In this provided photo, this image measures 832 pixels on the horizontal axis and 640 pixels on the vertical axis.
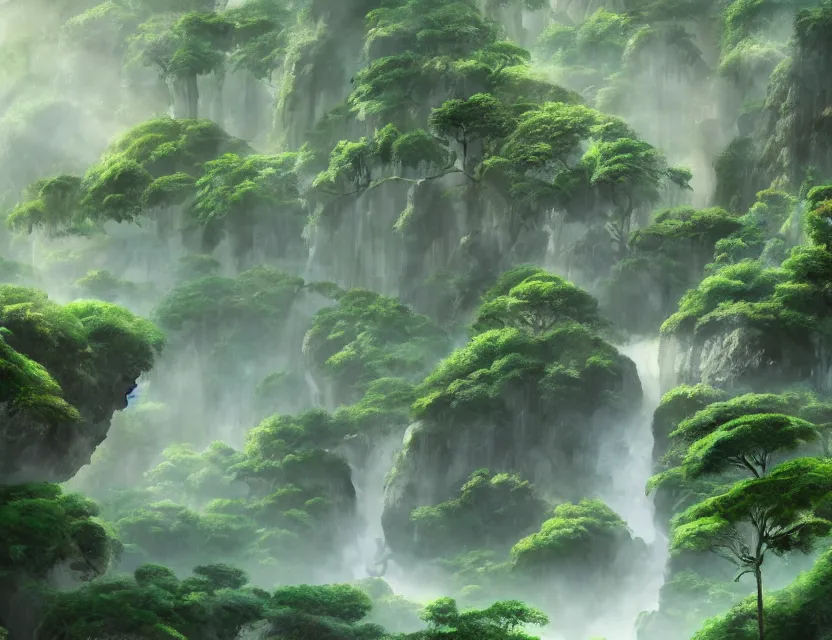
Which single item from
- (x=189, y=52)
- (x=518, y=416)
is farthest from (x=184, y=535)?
(x=189, y=52)

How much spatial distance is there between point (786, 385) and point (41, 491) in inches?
916

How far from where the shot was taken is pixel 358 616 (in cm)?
2983

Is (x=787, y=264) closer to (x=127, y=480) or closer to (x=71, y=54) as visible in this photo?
(x=127, y=480)

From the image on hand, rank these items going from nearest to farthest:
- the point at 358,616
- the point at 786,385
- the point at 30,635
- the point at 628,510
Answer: the point at 30,635, the point at 358,616, the point at 786,385, the point at 628,510

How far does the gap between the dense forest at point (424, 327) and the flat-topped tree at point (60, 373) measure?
98 millimetres

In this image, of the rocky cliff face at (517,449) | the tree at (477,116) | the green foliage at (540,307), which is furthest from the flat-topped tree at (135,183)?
the rocky cliff face at (517,449)

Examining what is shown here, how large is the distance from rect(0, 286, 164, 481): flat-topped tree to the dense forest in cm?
10

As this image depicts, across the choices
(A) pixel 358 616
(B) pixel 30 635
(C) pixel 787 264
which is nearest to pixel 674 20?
(C) pixel 787 264

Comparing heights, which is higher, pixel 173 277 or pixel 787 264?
pixel 173 277

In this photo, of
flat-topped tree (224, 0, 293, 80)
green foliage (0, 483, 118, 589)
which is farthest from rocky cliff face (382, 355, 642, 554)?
flat-topped tree (224, 0, 293, 80)

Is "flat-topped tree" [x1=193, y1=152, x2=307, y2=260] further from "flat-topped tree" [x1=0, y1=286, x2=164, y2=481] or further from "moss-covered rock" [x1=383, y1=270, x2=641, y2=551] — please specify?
"flat-topped tree" [x1=0, y1=286, x2=164, y2=481]

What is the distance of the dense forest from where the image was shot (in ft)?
91.0

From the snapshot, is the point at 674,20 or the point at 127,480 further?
the point at 674,20

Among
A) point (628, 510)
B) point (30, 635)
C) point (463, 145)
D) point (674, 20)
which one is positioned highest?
point (674, 20)
